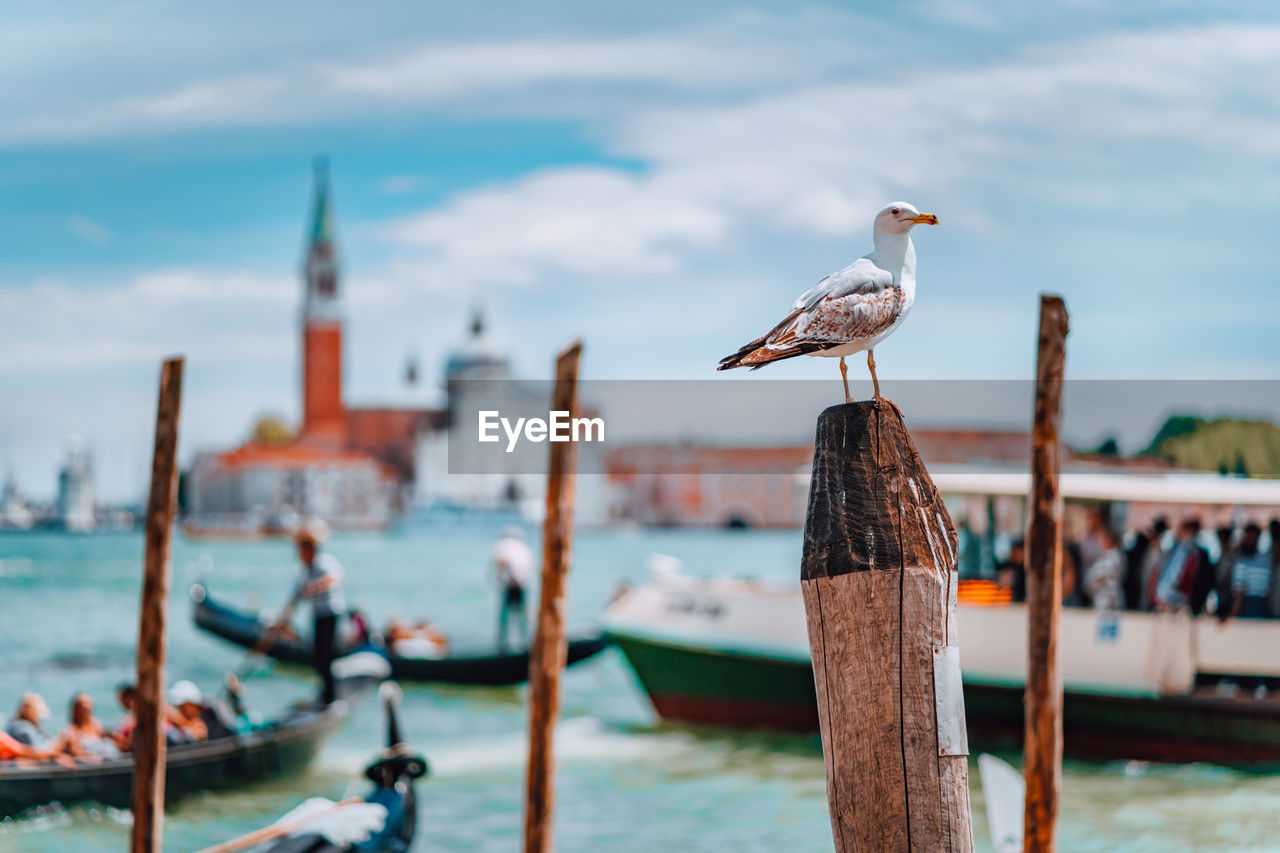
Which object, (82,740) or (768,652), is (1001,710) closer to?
(768,652)

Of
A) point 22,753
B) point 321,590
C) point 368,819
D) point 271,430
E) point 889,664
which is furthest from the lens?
point 271,430

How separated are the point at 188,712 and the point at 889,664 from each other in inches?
243

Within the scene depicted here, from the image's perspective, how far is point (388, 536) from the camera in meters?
84.4

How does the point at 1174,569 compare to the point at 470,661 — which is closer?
the point at 1174,569

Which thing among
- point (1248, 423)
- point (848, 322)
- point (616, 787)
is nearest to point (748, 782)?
point (616, 787)

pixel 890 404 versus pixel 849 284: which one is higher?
pixel 849 284

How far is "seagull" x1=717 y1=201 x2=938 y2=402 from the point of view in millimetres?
2010

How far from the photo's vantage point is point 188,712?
7.09 m

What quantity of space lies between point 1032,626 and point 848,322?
299cm

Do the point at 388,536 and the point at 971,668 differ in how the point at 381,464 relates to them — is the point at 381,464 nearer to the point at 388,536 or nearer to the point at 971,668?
the point at 388,536

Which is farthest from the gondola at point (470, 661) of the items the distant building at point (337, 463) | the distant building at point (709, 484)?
the distant building at point (337, 463)

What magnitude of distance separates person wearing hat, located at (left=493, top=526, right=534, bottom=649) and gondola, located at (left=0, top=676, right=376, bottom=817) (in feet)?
12.9

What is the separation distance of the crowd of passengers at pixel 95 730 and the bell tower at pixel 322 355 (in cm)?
7693

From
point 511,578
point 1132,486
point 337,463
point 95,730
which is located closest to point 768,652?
point 1132,486
